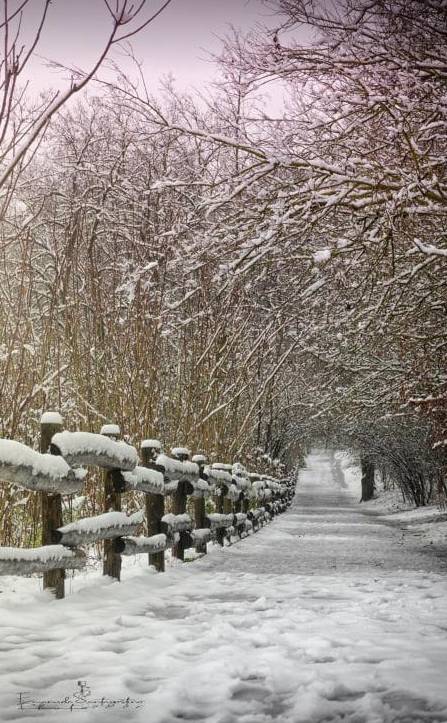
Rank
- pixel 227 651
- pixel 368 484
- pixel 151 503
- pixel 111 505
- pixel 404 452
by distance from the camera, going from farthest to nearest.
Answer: pixel 368 484, pixel 404 452, pixel 151 503, pixel 111 505, pixel 227 651

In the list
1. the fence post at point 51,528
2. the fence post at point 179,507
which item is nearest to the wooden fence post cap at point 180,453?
the fence post at point 179,507

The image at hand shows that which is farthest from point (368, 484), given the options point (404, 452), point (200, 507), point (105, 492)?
point (105, 492)

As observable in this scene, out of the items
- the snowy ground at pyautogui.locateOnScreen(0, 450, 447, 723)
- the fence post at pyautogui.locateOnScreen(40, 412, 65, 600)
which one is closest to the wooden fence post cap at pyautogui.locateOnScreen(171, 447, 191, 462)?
the snowy ground at pyautogui.locateOnScreen(0, 450, 447, 723)

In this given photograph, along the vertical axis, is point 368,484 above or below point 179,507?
below

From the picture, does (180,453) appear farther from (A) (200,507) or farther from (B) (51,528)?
(B) (51,528)

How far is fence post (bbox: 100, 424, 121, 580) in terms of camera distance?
215 inches

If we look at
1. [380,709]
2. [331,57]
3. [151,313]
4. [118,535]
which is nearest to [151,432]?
[151,313]

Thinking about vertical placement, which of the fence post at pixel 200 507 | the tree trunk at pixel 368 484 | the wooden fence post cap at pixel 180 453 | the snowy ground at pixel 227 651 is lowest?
the tree trunk at pixel 368 484

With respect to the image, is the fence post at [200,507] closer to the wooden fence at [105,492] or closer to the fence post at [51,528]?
the wooden fence at [105,492]

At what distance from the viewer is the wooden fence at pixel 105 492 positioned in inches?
163

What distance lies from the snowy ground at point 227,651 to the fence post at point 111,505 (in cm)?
18

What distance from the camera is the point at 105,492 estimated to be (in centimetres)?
570

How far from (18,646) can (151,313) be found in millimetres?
5718

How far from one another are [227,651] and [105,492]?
2.56 meters
